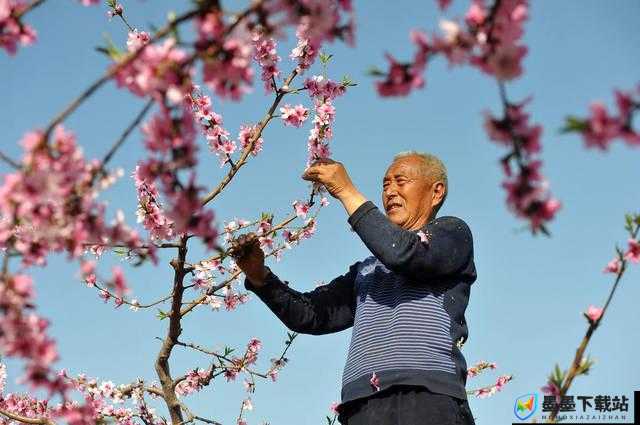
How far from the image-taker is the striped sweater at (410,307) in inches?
127

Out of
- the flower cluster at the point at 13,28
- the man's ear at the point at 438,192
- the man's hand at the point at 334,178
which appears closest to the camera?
the flower cluster at the point at 13,28

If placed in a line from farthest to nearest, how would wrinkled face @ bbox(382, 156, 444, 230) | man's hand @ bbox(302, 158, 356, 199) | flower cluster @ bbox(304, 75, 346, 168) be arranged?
flower cluster @ bbox(304, 75, 346, 168), wrinkled face @ bbox(382, 156, 444, 230), man's hand @ bbox(302, 158, 356, 199)

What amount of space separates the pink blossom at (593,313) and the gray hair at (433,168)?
64.4 inches

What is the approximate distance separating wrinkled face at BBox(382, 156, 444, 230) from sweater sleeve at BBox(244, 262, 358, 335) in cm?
45

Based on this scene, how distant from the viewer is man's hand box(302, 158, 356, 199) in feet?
11.3

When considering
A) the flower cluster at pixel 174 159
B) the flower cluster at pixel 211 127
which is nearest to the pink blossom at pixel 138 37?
the flower cluster at pixel 211 127

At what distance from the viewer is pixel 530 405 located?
511 centimetres

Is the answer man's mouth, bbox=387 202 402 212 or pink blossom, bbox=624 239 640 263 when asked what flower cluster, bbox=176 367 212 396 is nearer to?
man's mouth, bbox=387 202 402 212

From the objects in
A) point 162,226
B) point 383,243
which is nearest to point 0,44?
point 383,243

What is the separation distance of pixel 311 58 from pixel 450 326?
7.61 feet

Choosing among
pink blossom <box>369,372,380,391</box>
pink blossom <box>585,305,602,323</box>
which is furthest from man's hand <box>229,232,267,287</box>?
pink blossom <box>585,305,602,323</box>

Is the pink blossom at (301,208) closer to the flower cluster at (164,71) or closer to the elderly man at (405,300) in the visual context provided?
the elderly man at (405,300)

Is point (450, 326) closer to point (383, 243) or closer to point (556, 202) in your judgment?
point (383, 243)

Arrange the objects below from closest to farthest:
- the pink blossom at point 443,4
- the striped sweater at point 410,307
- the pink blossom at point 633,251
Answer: the pink blossom at point 443,4 < the pink blossom at point 633,251 < the striped sweater at point 410,307
